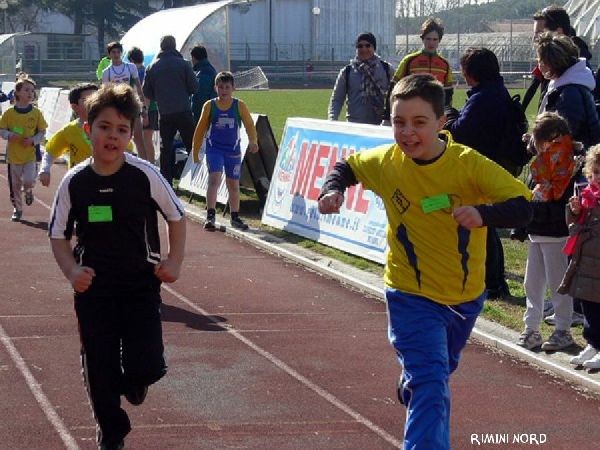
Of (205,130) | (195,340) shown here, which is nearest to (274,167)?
(205,130)

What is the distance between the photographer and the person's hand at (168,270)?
6.20m

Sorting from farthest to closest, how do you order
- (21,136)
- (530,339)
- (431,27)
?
(21,136) < (431,27) < (530,339)

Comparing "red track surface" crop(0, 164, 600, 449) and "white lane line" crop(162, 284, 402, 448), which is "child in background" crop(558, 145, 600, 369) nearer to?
"red track surface" crop(0, 164, 600, 449)

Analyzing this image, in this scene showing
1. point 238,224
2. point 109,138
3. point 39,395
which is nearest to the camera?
point 109,138

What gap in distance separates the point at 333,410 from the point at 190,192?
11532 mm

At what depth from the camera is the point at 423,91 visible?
227 inches

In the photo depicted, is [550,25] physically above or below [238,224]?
above

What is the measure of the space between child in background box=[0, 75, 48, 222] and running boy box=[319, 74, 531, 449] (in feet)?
36.2

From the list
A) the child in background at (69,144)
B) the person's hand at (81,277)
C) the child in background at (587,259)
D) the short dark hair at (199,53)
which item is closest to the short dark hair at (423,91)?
the person's hand at (81,277)

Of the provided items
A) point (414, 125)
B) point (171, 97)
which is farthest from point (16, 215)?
point (414, 125)

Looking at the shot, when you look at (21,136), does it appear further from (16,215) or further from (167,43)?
(167,43)

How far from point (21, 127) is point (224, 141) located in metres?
2.84

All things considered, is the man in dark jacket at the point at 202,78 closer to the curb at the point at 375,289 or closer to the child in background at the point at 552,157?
the curb at the point at 375,289

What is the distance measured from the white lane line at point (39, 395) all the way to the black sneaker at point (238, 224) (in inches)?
228
